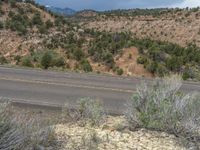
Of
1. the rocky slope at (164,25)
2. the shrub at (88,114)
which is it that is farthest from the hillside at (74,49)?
the rocky slope at (164,25)

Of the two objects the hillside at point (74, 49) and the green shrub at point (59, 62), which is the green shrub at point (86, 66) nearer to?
the hillside at point (74, 49)

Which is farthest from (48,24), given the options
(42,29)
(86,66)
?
(86,66)

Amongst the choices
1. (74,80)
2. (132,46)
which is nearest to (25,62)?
(132,46)

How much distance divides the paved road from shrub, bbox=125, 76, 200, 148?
3538mm

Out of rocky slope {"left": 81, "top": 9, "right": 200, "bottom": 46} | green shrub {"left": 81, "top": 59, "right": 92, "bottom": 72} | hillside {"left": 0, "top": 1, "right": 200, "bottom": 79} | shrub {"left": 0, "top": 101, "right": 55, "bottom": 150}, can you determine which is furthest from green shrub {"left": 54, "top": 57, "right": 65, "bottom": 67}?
rocky slope {"left": 81, "top": 9, "right": 200, "bottom": 46}

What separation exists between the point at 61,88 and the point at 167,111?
844 cm

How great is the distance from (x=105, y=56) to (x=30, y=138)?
27.6 meters

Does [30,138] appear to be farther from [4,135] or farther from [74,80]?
[74,80]

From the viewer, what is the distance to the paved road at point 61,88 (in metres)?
14.6

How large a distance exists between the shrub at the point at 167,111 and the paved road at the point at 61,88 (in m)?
3.54

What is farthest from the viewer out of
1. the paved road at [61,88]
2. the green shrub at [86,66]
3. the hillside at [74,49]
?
the hillside at [74,49]

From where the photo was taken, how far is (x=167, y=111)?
9078mm

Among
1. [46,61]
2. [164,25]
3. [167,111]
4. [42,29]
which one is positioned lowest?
[46,61]

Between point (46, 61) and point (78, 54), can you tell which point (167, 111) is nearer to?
point (46, 61)
